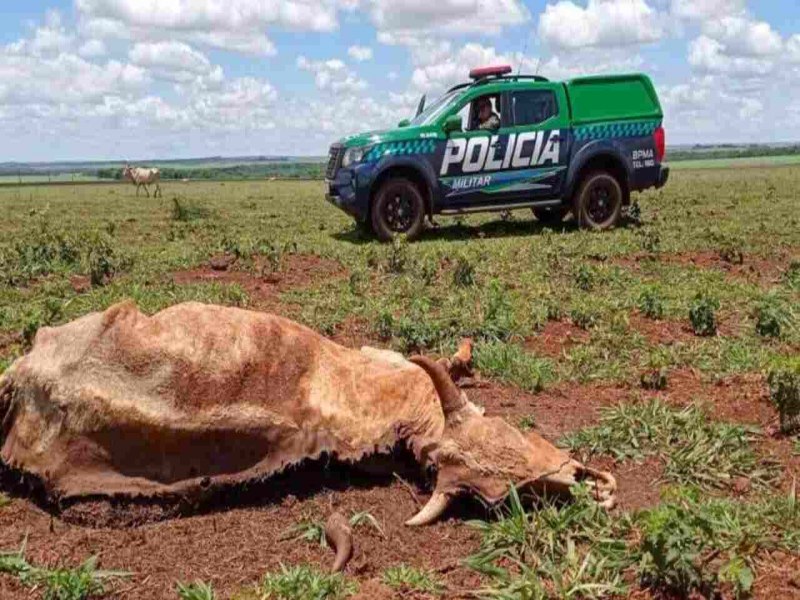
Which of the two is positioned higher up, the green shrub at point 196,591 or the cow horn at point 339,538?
the cow horn at point 339,538

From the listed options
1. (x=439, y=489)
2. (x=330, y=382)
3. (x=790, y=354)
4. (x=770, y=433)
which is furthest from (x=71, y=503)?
(x=790, y=354)

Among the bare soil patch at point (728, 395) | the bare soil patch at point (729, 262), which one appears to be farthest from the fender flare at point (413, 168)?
the bare soil patch at point (728, 395)

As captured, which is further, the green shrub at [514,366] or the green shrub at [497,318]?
the green shrub at [497,318]

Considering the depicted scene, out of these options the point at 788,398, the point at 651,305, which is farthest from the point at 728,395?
the point at 651,305

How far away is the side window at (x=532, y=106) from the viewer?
544 inches

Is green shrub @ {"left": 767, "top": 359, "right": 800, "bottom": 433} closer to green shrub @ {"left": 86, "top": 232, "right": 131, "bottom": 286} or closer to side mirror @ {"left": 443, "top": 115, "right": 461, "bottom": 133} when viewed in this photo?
green shrub @ {"left": 86, "top": 232, "right": 131, "bottom": 286}

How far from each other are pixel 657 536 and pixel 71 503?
225 centimetres

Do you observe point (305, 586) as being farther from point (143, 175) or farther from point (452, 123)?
point (143, 175)

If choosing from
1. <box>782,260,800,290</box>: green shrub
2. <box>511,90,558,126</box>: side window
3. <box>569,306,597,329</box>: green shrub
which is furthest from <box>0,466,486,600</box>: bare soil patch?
<box>511,90,558,126</box>: side window

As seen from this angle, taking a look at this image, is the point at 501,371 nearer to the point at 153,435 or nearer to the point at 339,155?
the point at 153,435

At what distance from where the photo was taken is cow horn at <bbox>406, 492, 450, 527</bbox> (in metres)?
3.84

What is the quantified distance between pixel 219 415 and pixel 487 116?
1066cm

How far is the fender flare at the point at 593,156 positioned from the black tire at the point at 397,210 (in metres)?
2.34

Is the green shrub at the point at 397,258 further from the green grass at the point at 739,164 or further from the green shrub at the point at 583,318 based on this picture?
the green grass at the point at 739,164
